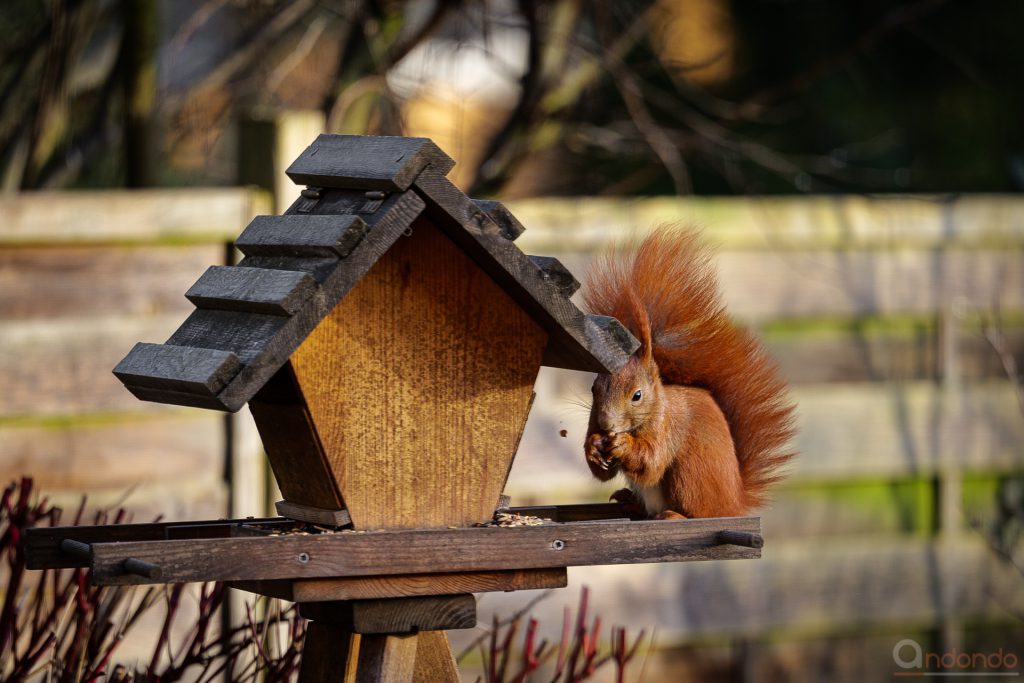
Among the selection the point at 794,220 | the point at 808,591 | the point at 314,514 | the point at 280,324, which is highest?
the point at 794,220

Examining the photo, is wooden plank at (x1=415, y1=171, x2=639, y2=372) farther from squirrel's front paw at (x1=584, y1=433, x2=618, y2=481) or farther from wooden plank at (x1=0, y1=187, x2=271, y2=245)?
wooden plank at (x1=0, y1=187, x2=271, y2=245)

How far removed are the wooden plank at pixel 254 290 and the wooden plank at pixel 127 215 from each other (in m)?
1.32

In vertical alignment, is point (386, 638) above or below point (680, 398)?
below

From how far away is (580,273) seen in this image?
301 cm

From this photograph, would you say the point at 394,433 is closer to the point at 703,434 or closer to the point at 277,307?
the point at 277,307

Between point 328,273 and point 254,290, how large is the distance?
80 millimetres

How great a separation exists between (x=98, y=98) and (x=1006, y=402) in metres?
2.41

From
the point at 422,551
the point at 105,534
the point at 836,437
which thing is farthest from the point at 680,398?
the point at 836,437

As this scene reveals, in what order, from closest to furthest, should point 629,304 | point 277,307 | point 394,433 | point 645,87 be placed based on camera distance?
point 277,307 < point 394,433 < point 629,304 < point 645,87

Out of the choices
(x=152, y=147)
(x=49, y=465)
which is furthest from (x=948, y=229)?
(x=49, y=465)

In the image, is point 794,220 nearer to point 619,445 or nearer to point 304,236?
point 619,445

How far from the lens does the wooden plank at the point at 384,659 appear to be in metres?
1.45

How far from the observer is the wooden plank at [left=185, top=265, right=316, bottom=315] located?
49.4 inches

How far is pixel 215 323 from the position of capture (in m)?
1.35
